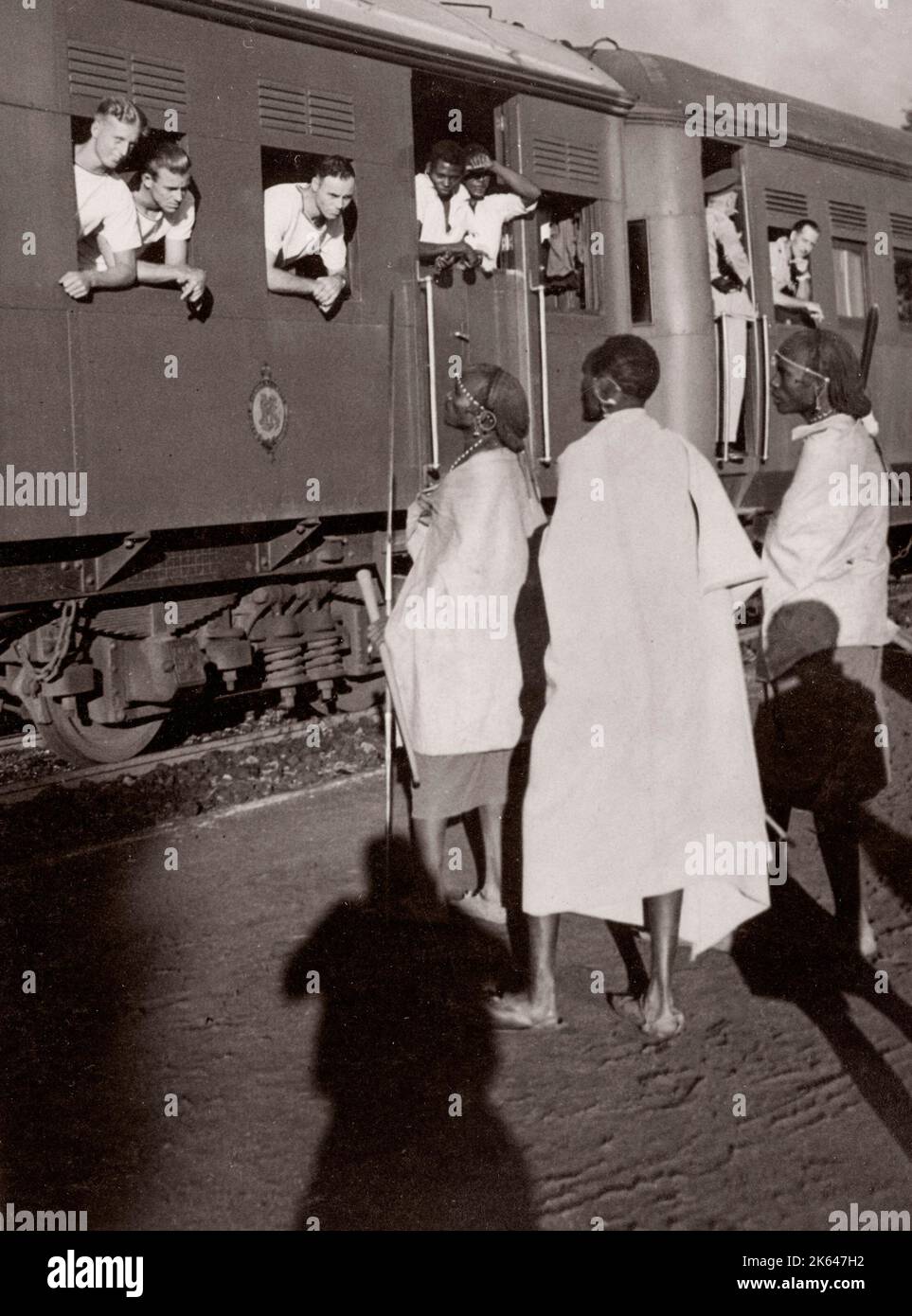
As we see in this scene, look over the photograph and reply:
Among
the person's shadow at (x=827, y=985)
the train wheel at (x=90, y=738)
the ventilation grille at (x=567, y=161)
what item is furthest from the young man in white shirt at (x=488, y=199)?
the person's shadow at (x=827, y=985)

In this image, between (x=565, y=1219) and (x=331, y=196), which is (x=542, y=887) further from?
(x=331, y=196)

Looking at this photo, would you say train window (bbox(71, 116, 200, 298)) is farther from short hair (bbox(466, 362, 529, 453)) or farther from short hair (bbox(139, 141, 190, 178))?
short hair (bbox(466, 362, 529, 453))

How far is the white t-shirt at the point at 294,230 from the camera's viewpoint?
635 centimetres

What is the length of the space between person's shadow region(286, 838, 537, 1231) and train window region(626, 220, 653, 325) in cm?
514

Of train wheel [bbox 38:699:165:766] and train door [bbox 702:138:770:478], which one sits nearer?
train wheel [bbox 38:699:165:766]

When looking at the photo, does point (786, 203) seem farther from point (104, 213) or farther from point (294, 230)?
point (104, 213)

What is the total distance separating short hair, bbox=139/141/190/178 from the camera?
18.5ft

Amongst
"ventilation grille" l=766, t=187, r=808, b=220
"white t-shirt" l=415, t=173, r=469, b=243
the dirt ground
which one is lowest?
the dirt ground

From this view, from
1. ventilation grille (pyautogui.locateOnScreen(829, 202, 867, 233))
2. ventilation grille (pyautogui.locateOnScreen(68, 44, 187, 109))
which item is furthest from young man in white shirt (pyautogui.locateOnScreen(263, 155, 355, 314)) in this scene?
ventilation grille (pyautogui.locateOnScreen(829, 202, 867, 233))

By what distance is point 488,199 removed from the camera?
735cm

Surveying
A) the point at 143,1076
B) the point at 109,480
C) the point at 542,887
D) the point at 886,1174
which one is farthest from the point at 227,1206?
the point at 109,480

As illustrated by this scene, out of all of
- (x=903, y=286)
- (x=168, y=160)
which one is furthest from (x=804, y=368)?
(x=903, y=286)

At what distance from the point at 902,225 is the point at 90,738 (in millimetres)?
7946
